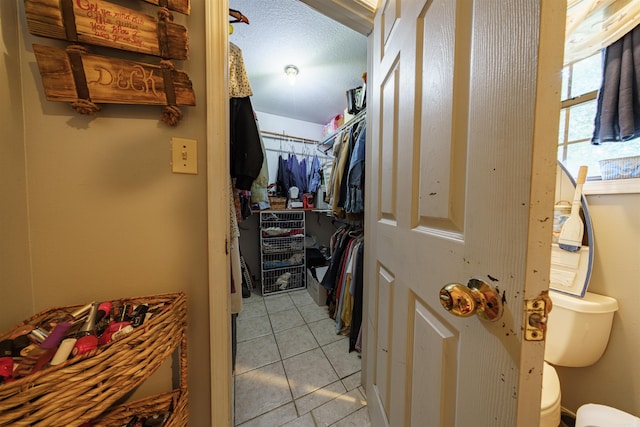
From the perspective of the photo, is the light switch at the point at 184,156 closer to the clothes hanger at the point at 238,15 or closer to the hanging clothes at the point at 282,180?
the clothes hanger at the point at 238,15

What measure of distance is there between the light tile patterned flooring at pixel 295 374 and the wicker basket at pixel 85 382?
82 cm

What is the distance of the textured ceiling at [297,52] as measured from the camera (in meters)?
1.31

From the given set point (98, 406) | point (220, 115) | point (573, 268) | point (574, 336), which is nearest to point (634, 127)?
point (573, 268)

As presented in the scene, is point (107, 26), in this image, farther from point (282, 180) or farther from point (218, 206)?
point (282, 180)

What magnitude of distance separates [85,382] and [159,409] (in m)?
0.35

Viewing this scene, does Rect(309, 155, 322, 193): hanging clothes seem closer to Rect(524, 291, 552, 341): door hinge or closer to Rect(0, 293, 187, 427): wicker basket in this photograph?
Rect(0, 293, 187, 427): wicker basket

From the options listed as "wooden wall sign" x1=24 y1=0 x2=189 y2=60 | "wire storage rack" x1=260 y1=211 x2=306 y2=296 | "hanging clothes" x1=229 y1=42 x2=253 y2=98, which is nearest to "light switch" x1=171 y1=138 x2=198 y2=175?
"wooden wall sign" x1=24 y1=0 x2=189 y2=60

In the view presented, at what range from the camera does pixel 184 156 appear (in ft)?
2.29

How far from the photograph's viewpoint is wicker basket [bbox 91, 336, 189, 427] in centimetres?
57

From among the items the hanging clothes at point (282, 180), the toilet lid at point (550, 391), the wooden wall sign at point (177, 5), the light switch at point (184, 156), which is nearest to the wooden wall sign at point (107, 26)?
the wooden wall sign at point (177, 5)

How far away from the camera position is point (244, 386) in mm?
1156

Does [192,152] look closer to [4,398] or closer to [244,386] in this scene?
[4,398]

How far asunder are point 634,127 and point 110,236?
6.36 feet

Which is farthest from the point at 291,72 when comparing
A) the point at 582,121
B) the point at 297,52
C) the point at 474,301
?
the point at 474,301
